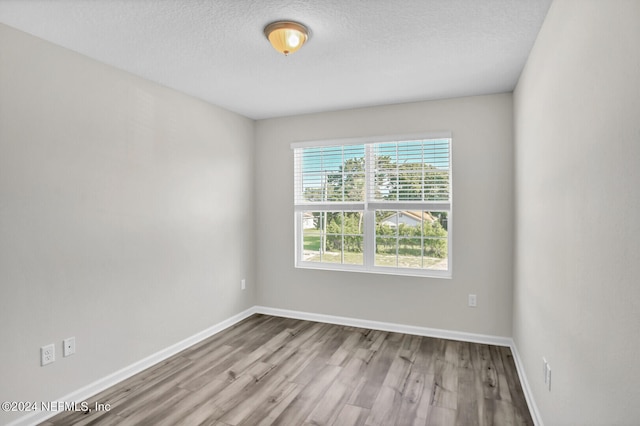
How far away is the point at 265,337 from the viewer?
3.78 m

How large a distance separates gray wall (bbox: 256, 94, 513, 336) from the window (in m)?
0.13

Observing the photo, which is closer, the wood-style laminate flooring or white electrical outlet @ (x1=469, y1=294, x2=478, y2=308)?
the wood-style laminate flooring

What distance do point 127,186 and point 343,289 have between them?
2.53 m

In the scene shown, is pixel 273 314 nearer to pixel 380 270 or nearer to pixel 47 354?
pixel 380 270

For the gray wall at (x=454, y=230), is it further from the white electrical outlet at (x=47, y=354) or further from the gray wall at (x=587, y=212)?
the white electrical outlet at (x=47, y=354)

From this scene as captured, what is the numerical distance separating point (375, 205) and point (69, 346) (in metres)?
3.06

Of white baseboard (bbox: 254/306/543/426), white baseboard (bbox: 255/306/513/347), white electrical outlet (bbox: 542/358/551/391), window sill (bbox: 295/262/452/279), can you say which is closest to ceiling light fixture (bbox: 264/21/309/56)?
white electrical outlet (bbox: 542/358/551/391)

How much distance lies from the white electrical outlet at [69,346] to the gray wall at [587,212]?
3.04m

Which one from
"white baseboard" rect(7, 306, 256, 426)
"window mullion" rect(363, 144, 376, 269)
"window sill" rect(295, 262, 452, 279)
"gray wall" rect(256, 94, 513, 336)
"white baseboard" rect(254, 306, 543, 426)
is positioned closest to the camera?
"white baseboard" rect(7, 306, 256, 426)

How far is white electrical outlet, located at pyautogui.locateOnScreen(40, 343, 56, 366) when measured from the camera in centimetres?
234

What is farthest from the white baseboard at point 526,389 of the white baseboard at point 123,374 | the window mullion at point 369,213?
the white baseboard at point 123,374

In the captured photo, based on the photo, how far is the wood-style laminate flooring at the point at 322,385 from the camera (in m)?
2.36

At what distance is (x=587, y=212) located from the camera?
4.66 feet

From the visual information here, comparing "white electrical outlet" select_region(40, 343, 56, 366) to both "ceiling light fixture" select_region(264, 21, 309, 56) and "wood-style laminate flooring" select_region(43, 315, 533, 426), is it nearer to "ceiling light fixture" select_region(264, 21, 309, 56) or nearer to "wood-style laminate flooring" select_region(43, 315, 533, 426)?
"wood-style laminate flooring" select_region(43, 315, 533, 426)
